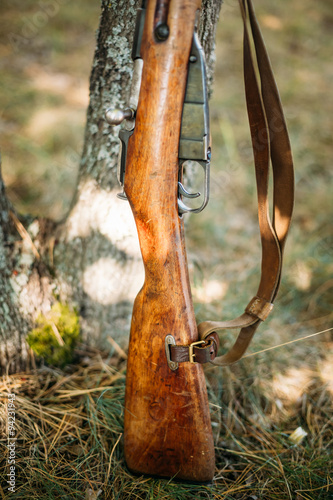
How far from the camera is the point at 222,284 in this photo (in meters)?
2.80

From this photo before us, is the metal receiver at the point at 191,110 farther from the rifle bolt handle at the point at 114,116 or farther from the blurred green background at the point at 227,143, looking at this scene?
the blurred green background at the point at 227,143

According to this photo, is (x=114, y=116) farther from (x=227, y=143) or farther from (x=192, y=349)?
(x=227, y=143)

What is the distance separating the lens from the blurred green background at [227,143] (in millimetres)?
2691

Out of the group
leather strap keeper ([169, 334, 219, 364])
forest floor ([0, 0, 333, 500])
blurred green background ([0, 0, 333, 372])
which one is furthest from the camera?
blurred green background ([0, 0, 333, 372])

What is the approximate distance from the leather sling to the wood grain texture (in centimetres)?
8

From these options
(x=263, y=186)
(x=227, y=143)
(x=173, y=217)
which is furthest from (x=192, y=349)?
(x=227, y=143)

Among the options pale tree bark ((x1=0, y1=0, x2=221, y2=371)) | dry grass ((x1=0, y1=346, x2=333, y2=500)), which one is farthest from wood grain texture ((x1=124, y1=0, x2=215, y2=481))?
pale tree bark ((x1=0, y1=0, x2=221, y2=371))

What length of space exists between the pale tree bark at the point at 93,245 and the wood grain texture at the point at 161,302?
1.47 feet

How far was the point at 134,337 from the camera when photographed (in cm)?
152

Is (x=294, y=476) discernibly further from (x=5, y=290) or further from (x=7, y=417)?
(x=5, y=290)

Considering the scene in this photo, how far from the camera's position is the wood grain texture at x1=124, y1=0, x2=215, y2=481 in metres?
1.23

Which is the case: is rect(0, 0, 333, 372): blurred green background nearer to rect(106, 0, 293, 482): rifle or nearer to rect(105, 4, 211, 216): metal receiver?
rect(106, 0, 293, 482): rifle

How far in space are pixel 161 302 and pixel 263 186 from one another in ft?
2.27

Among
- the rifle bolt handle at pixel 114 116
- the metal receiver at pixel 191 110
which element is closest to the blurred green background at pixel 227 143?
the metal receiver at pixel 191 110
